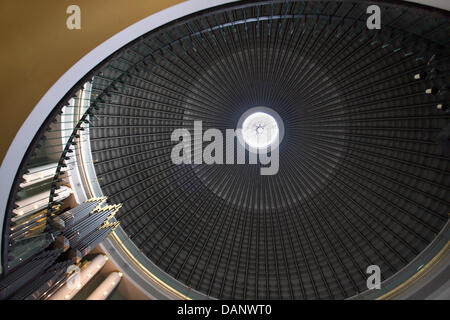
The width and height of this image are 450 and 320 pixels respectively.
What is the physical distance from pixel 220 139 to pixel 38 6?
19780mm

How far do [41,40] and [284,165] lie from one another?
867 inches

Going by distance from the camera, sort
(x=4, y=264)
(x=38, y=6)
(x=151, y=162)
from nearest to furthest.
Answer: (x=38, y=6), (x=4, y=264), (x=151, y=162)

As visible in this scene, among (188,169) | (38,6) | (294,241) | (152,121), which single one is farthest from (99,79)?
(294,241)

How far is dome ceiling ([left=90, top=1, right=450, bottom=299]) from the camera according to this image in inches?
859

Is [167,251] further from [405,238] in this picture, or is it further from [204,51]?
[405,238]

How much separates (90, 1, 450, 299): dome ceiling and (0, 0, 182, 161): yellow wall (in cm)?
917

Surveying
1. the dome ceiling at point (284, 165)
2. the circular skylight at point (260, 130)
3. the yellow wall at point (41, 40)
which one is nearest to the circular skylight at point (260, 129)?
the circular skylight at point (260, 130)

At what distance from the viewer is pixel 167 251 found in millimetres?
25062

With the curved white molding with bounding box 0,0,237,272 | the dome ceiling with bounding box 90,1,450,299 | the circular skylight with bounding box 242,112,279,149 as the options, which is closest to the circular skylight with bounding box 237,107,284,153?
the circular skylight with bounding box 242,112,279,149

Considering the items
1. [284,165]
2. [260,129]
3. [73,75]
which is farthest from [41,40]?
[284,165]

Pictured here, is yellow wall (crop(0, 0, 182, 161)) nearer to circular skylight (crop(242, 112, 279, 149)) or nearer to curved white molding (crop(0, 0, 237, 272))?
curved white molding (crop(0, 0, 237, 272))

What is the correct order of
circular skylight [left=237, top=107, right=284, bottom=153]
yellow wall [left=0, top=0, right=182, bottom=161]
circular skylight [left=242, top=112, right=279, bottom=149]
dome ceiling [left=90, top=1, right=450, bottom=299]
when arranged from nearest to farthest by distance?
1. yellow wall [left=0, top=0, right=182, bottom=161]
2. dome ceiling [left=90, top=1, right=450, bottom=299]
3. circular skylight [left=237, top=107, right=284, bottom=153]
4. circular skylight [left=242, top=112, right=279, bottom=149]

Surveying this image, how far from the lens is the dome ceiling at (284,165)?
21812 millimetres

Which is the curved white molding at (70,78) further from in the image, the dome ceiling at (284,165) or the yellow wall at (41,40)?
the dome ceiling at (284,165)
